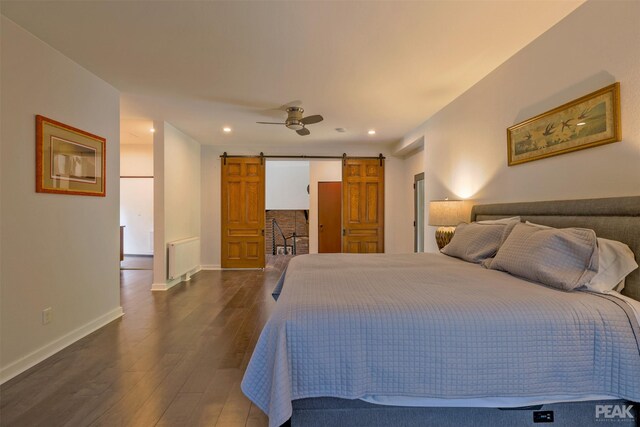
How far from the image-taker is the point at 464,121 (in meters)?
3.33

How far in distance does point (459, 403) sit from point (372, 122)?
383 cm

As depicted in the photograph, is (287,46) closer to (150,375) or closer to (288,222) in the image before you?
(150,375)

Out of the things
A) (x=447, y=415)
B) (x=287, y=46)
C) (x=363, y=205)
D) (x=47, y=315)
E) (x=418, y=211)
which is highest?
(x=287, y=46)

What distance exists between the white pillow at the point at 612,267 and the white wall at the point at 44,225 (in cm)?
360

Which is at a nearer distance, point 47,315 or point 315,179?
point 47,315

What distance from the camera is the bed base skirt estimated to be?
4.29ft

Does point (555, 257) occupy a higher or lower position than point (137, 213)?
lower

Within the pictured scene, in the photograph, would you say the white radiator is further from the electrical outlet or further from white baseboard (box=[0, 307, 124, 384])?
the electrical outlet

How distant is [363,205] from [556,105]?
154 inches

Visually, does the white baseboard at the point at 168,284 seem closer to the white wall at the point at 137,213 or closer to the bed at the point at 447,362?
the white wall at the point at 137,213

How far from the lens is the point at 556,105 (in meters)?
2.11

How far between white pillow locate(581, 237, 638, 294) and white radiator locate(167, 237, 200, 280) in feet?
15.3

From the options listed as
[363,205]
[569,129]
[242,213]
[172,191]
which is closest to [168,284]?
[172,191]

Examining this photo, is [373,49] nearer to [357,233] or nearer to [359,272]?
[359,272]
